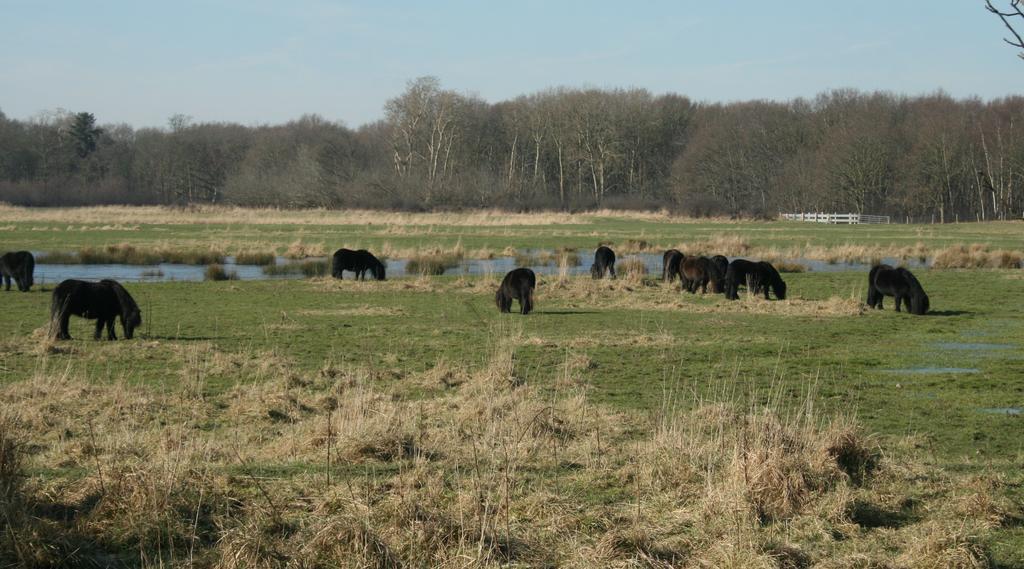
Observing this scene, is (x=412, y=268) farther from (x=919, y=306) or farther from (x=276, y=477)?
(x=276, y=477)

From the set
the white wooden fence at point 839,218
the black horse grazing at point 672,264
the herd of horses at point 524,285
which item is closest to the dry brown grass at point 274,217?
the white wooden fence at point 839,218

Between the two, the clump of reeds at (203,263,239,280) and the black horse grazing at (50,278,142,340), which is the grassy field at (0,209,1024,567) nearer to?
the black horse grazing at (50,278,142,340)

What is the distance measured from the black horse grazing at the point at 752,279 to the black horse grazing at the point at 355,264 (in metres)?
11.8

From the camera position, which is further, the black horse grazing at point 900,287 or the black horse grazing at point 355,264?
the black horse grazing at point 355,264

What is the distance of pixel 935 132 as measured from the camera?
88750mm

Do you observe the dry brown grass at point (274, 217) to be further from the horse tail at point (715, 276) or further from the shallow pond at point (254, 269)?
the horse tail at point (715, 276)

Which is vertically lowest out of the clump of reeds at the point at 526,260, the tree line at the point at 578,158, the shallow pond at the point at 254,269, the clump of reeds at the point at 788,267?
the shallow pond at the point at 254,269

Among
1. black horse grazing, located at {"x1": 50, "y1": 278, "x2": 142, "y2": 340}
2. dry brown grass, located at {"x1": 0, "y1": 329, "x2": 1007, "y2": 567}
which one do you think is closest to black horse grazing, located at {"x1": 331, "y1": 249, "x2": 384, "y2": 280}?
black horse grazing, located at {"x1": 50, "y1": 278, "x2": 142, "y2": 340}

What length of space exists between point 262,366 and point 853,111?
98418 millimetres

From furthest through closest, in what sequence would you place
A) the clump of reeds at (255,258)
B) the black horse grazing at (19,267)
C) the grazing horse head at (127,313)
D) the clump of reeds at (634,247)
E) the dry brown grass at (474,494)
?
the clump of reeds at (634,247), the clump of reeds at (255,258), the black horse grazing at (19,267), the grazing horse head at (127,313), the dry brown grass at (474,494)

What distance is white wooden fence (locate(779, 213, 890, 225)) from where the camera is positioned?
8707 centimetres

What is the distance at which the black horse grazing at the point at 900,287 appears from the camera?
2400 cm

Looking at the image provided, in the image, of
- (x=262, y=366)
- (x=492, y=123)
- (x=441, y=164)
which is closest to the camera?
(x=262, y=366)

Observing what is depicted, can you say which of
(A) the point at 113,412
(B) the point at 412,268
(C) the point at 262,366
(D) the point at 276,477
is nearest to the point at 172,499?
(D) the point at 276,477
